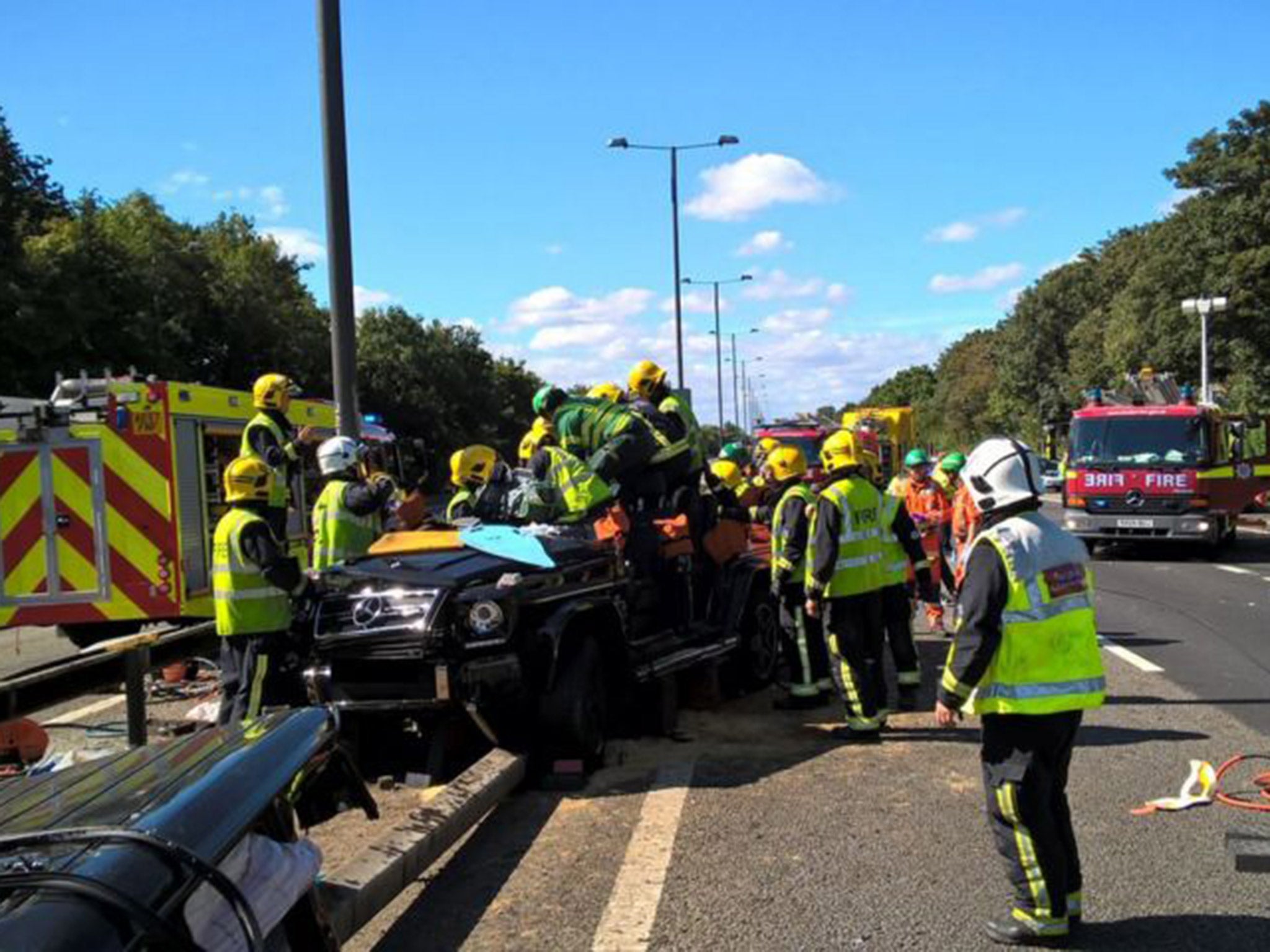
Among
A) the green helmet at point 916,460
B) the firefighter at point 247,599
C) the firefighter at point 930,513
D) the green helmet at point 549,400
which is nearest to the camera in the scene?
the firefighter at point 247,599

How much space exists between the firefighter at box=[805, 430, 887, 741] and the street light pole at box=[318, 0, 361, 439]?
11.5 ft

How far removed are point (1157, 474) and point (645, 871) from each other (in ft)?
48.8

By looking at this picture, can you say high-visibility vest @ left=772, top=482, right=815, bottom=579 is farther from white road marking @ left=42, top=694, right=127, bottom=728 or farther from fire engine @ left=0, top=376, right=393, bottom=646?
fire engine @ left=0, top=376, right=393, bottom=646

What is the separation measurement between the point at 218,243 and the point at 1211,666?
3787 centimetres

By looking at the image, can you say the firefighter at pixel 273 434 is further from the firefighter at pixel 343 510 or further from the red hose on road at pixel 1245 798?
the red hose on road at pixel 1245 798

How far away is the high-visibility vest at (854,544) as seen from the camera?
6898mm

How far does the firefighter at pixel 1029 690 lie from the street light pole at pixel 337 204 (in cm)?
534

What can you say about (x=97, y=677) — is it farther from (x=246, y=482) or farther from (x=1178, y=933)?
(x=1178, y=933)

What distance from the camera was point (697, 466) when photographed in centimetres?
787

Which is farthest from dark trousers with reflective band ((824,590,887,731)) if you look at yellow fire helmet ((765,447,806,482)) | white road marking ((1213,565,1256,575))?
white road marking ((1213,565,1256,575))

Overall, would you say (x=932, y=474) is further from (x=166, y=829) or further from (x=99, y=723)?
(x=166, y=829)

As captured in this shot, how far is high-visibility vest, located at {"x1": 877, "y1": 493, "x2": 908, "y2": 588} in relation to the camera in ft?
24.1

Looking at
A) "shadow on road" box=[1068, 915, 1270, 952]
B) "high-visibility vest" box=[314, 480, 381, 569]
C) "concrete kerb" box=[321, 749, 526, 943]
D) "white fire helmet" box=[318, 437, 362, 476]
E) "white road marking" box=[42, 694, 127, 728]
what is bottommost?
"white road marking" box=[42, 694, 127, 728]

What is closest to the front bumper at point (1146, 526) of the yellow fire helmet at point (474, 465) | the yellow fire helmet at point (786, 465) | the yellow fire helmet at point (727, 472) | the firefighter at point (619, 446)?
the yellow fire helmet at point (727, 472)
